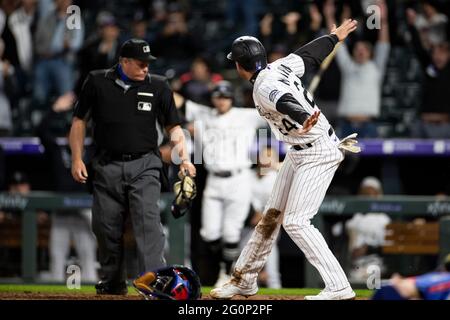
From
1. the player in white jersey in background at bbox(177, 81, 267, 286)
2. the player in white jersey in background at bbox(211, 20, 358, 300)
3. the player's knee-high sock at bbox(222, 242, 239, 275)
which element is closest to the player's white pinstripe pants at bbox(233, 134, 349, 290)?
the player in white jersey in background at bbox(211, 20, 358, 300)

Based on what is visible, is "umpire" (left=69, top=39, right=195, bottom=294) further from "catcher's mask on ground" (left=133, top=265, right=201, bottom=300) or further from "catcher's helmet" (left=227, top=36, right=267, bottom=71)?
"catcher's helmet" (left=227, top=36, right=267, bottom=71)

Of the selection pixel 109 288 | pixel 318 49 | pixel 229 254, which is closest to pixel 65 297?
pixel 109 288

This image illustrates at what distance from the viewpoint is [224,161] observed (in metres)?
11.5

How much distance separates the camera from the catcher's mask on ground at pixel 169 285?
6.83m

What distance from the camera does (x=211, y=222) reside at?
11.5 metres

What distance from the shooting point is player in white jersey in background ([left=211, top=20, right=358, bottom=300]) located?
691cm

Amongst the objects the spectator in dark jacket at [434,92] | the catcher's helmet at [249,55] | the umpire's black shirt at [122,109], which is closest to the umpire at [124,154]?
the umpire's black shirt at [122,109]

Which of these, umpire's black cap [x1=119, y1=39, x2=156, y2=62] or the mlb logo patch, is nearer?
umpire's black cap [x1=119, y1=39, x2=156, y2=62]

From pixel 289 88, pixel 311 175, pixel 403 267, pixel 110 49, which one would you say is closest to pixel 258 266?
pixel 311 175

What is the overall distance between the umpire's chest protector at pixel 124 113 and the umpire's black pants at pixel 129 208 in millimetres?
133

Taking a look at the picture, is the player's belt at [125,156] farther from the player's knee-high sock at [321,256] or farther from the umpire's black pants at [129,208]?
the player's knee-high sock at [321,256]

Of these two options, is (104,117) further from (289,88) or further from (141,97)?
(289,88)

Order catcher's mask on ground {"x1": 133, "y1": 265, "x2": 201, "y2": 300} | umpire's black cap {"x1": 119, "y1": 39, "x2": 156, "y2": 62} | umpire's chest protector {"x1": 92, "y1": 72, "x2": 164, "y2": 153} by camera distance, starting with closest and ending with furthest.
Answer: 1. catcher's mask on ground {"x1": 133, "y1": 265, "x2": 201, "y2": 300}
2. umpire's black cap {"x1": 119, "y1": 39, "x2": 156, "y2": 62}
3. umpire's chest protector {"x1": 92, "y1": 72, "x2": 164, "y2": 153}
